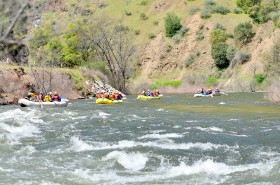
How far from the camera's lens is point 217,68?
235 ft

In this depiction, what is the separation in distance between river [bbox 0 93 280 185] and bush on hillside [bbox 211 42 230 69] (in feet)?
159

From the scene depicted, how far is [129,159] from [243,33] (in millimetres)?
61825

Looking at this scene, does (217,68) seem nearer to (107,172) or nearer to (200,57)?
(200,57)

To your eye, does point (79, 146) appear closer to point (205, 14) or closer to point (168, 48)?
point (168, 48)

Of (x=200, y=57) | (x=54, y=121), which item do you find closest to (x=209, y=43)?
(x=200, y=57)

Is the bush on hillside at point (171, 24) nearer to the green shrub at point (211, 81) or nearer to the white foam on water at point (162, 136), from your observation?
the green shrub at point (211, 81)

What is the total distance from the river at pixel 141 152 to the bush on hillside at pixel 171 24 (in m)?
59.2

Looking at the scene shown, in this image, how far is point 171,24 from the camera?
265 ft

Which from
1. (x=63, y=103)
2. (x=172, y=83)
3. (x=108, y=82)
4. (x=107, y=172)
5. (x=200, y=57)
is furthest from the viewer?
(x=200, y=57)

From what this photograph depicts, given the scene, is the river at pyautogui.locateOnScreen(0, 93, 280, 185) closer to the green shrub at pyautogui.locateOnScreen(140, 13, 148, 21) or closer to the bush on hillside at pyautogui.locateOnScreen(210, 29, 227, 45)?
the bush on hillside at pyautogui.locateOnScreen(210, 29, 227, 45)

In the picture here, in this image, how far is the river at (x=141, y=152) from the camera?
11.6 metres

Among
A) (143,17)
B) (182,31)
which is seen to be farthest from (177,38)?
(143,17)

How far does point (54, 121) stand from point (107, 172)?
12.3m

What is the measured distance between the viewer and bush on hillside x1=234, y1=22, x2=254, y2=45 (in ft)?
235
